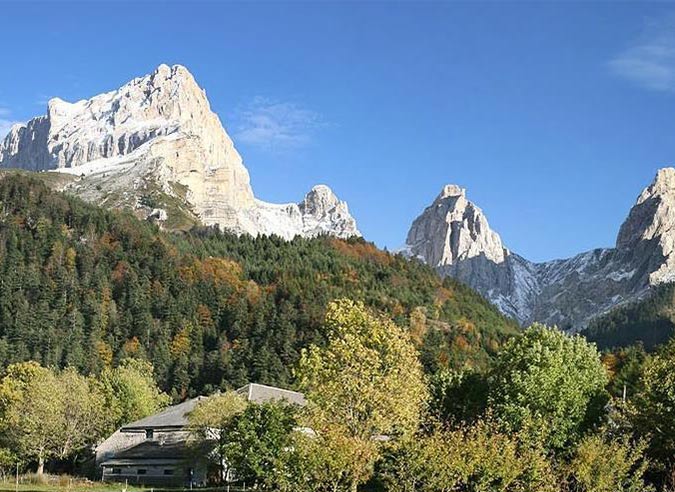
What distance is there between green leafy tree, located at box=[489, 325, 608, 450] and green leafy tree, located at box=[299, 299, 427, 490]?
8093 millimetres

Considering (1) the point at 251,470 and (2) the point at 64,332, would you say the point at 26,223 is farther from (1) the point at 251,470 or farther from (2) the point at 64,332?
(1) the point at 251,470

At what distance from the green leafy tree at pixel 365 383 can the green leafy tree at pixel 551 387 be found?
26.6ft

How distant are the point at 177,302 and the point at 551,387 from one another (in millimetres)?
112064

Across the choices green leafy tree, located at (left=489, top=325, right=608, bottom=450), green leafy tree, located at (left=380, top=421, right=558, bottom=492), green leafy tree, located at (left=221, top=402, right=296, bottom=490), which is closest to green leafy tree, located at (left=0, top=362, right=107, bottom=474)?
green leafy tree, located at (left=221, top=402, right=296, bottom=490)

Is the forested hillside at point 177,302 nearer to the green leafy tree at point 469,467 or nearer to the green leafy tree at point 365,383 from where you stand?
the green leafy tree at point 365,383

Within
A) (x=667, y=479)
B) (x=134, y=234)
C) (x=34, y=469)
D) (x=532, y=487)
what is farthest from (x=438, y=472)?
(x=134, y=234)

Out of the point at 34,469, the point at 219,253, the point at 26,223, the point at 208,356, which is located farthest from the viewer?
the point at 219,253

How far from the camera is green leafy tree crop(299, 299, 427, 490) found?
Result: 46312mm

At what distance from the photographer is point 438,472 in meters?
36.5

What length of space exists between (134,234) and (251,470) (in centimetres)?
13813

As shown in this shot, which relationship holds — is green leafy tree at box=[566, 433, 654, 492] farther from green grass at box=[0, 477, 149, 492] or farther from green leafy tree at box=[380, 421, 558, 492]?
green grass at box=[0, 477, 149, 492]

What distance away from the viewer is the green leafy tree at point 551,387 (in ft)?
181

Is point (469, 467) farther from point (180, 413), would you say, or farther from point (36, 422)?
point (36, 422)

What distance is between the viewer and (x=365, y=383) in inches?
1849
